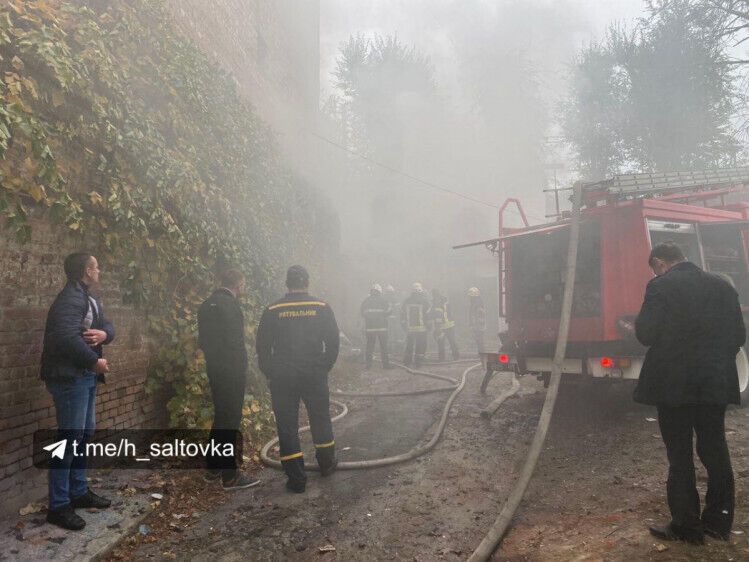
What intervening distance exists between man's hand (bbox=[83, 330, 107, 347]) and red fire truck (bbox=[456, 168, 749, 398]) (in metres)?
4.70

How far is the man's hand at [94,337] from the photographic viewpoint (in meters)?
3.27

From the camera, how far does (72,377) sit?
3.13 metres

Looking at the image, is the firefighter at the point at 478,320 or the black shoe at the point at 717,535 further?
the firefighter at the point at 478,320

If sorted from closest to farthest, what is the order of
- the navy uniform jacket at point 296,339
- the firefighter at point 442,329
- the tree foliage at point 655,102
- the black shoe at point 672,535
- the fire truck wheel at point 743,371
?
1. the black shoe at point 672,535
2. the navy uniform jacket at point 296,339
3. the fire truck wheel at point 743,371
4. the firefighter at point 442,329
5. the tree foliage at point 655,102

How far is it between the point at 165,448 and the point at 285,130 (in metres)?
10.7

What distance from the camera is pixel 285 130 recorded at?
13.5 m

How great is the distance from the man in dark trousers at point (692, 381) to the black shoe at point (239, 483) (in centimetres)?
295

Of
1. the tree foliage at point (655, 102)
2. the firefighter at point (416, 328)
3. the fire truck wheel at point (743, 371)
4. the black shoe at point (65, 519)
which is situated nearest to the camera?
the black shoe at point (65, 519)

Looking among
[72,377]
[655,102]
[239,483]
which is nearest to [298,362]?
[239,483]

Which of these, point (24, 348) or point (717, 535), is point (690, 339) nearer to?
point (717, 535)

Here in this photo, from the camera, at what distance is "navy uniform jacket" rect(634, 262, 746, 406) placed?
2822 mm

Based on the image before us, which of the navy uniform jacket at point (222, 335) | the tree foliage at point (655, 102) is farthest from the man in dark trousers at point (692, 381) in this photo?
the tree foliage at point (655, 102)

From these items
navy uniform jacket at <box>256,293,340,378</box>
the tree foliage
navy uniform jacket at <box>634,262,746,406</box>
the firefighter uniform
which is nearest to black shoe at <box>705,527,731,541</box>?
navy uniform jacket at <box>634,262,746,406</box>

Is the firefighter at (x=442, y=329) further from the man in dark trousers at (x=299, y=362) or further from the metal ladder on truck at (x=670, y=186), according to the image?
the man in dark trousers at (x=299, y=362)
